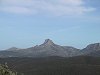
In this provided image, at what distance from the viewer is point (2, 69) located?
34250 millimetres

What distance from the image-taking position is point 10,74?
33.4 meters

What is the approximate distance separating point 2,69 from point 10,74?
1428 millimetres
